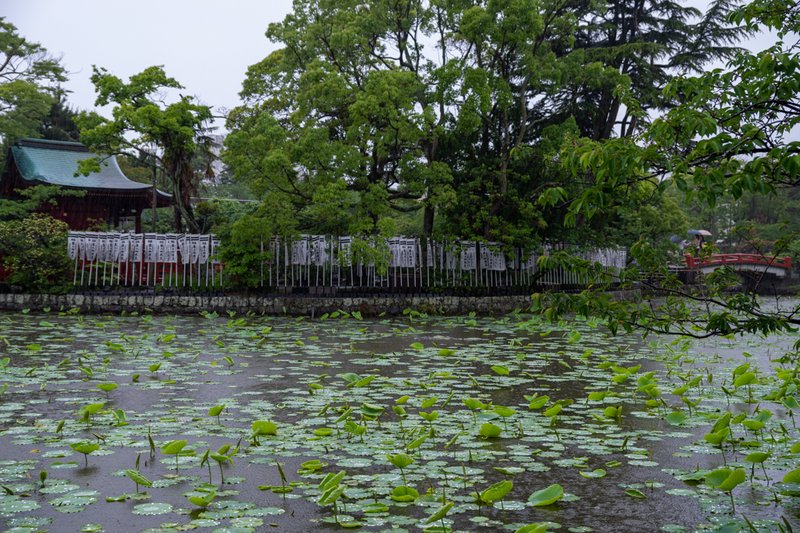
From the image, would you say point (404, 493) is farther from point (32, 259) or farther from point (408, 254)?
point (32, 259)

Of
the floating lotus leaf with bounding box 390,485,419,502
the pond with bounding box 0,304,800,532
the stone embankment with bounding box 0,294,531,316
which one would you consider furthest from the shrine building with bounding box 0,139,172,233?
the floating lotus leaf with bounding box 390,485,419,502

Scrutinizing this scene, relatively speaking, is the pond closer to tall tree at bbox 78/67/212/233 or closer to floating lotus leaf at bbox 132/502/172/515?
floating lotus leaf at bbox 132/502/172/515

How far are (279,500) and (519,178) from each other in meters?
13.8

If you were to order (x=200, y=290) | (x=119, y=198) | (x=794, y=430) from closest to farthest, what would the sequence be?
(x=794, y=430), (x=200, y=290), (x=119, y=198)

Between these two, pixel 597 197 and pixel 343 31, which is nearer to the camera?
pixel 597 197

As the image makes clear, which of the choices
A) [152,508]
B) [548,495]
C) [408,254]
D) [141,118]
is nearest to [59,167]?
[141,118]

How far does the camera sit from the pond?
2752 millimetres

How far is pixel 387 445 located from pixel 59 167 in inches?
711

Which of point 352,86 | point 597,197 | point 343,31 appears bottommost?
point 597,197

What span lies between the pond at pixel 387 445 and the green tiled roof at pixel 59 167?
39.3 feet

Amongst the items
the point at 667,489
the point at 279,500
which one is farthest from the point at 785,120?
the point at 279,500

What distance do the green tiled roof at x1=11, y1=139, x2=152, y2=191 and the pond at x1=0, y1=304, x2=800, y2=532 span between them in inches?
471

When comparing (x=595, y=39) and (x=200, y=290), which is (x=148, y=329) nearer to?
(x=200, y=290)

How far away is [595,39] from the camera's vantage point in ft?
66.8
